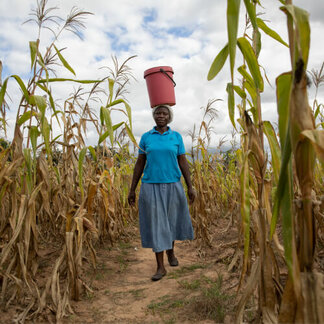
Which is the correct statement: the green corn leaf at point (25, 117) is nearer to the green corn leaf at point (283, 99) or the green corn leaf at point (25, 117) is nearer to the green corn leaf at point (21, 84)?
the green corn leaf at point (21, 84)

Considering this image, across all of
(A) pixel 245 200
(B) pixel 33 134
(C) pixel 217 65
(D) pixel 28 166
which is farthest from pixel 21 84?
(A) pixel 245 200

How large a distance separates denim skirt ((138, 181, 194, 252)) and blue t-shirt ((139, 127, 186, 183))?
7 cm

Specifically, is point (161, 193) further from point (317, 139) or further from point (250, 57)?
point (317, 139)

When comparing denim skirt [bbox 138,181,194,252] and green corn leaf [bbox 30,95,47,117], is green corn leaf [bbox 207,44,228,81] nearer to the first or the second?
green corn leaf [bbox 30,95,47,117]

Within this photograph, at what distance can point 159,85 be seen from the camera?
2.66m

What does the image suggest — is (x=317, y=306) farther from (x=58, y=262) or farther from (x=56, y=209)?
(x=56, y=209)

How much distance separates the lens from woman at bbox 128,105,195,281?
255 cm

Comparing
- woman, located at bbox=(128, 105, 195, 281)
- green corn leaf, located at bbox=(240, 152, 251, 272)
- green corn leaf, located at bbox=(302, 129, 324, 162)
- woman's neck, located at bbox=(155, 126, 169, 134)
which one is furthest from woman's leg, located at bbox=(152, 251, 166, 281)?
green corn leaf, located at bbox=(302, 129, 324, 162)

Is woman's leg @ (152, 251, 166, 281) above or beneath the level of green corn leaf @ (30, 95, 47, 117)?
beneath

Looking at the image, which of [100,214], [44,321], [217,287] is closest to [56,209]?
[100,214]

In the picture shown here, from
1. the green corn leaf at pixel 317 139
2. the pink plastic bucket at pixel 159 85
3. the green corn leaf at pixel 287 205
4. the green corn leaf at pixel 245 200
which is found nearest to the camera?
the green corn leaf at pixel 317 139

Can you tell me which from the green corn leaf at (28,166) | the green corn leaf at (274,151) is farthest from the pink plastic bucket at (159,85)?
the green corn leaf at (274,151)

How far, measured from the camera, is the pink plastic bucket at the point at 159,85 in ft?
8.74

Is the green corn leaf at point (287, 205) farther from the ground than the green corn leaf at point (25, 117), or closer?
closer
